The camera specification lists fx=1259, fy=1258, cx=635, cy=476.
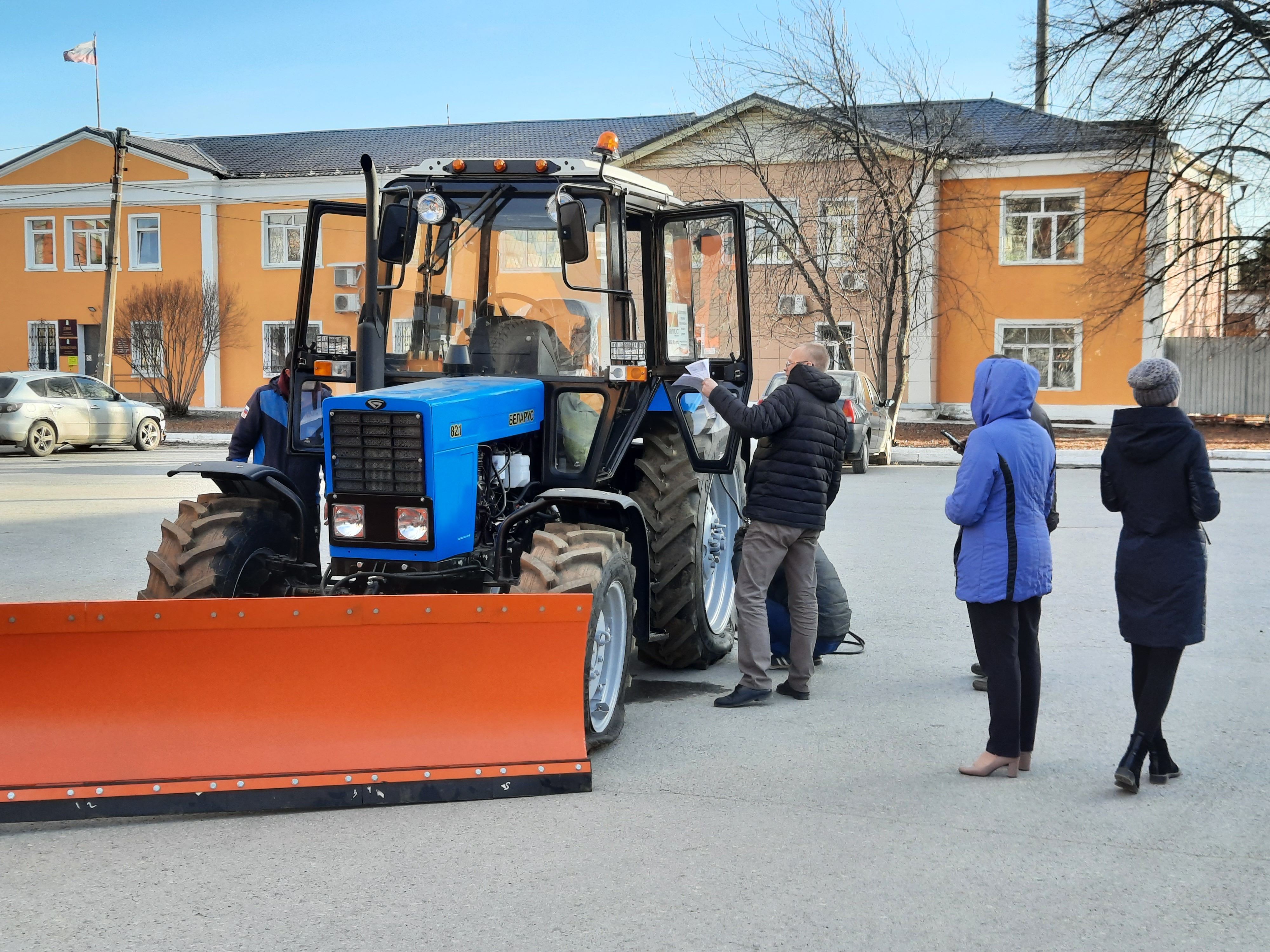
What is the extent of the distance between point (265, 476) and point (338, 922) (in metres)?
2.94

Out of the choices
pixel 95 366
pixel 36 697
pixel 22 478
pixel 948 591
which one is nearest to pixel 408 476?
→ pixel 36 697

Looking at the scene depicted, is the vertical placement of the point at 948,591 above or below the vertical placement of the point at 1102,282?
below

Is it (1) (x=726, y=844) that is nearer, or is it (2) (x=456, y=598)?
(1) (x=726, y=844)

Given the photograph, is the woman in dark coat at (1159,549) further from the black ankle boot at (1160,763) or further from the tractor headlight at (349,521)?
the tractor headlight at (349,521)

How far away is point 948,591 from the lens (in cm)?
1018

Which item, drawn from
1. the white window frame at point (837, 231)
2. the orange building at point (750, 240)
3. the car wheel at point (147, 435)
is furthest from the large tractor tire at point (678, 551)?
the white window frame at point (837, 231)

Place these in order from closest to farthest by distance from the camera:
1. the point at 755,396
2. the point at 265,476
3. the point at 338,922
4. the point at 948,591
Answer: the point at 338,922, the point at 265,476, the point at 948,591, the point at 755,396

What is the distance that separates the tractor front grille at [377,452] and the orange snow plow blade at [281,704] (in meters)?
0.83

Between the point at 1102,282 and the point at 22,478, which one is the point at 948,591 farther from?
the point at 1102,282

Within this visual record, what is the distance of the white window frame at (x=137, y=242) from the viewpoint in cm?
3888

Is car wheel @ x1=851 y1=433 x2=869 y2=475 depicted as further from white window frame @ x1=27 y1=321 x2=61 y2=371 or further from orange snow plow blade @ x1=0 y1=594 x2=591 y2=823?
white window frame @ x1=27 y1=321 x2=61 y2=371

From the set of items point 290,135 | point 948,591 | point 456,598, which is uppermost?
point 290,135

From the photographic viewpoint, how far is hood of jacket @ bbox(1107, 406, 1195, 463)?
17.4ft

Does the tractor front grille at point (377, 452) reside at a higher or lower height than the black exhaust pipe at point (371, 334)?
lower
